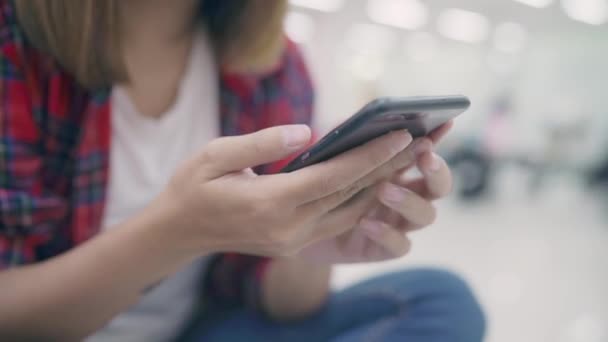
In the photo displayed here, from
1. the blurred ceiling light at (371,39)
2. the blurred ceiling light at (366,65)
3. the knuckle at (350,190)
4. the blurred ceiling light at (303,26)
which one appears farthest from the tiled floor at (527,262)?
the blurred ceiling light at (366,65)

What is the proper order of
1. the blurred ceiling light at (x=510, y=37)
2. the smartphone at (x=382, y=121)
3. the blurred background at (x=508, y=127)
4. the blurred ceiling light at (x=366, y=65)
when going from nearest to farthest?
1. the smartphone at (x=382, y=121)
2. the blurred background at (x=508, y=127)
3. the blurred ceiling light at (x=510, y=37)
4. the blurred ceiling light at (x=366, y=65)

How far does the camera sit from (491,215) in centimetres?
265

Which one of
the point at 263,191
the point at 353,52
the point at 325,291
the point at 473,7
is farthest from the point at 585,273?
the point at 353,52

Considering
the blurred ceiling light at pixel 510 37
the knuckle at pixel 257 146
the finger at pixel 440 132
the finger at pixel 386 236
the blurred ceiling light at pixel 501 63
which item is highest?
the blurred ceiling light at pixel 510 37

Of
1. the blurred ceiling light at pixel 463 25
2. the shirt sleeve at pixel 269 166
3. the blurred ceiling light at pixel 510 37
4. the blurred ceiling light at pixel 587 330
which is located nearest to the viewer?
the shirt sleeve at pixel 269 166

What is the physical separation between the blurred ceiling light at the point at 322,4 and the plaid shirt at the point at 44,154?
185 inches

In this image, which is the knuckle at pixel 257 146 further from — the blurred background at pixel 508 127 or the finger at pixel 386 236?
the blurred background at pixel 508 127

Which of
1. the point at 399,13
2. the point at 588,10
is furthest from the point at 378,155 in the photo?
the point at 399,13

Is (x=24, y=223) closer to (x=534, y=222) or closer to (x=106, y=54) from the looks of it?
(x=106, y=54)

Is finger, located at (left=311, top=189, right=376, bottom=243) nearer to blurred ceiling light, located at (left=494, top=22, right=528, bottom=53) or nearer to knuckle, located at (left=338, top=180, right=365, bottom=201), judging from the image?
knuckle, located at (left=338, top=180, right=365, bottom=201)

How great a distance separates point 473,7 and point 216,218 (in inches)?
200

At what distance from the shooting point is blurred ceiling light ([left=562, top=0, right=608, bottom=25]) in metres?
4.14

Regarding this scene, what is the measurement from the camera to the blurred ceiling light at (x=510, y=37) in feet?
17.8

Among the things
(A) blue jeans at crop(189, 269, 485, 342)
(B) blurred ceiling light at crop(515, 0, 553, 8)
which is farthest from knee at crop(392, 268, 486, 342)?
(B) blurred ceiling light at crop(515, 0, 553, 8)
